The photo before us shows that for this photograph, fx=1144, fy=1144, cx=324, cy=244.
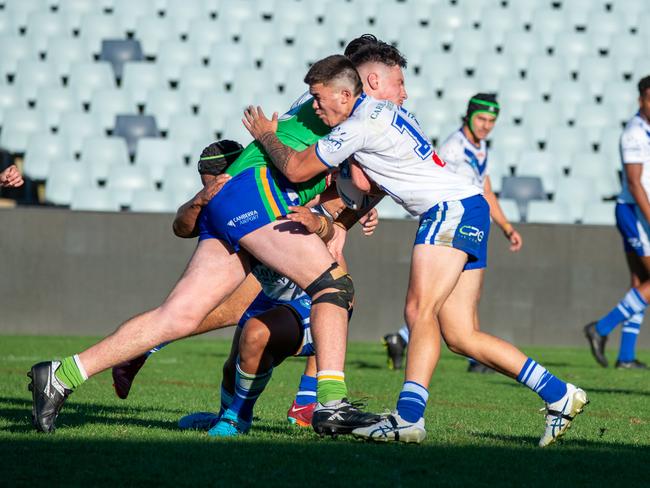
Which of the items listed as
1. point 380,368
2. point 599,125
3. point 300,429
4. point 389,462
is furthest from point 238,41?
point 389,462

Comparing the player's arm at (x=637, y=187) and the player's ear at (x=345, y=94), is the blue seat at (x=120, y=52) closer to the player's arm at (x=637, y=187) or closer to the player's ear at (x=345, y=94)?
the player's arm at (x=637, y=187)

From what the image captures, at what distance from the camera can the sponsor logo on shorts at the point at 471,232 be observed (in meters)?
5.08

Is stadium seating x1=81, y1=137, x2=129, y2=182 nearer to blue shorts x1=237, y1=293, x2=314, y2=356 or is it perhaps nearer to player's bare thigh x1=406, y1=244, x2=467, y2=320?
blue shorts x1=237, y1=293, x2=314, y2=356

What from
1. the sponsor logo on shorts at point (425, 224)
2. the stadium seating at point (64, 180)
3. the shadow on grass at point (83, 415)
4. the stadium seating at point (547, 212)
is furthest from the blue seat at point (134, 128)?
the sponsor logo on shorts at point (425, 224)

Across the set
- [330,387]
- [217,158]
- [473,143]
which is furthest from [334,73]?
[473,143]

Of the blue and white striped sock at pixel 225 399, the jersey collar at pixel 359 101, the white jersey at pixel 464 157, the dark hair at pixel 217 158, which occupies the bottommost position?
the blue and white striped sock at pixel 225 399

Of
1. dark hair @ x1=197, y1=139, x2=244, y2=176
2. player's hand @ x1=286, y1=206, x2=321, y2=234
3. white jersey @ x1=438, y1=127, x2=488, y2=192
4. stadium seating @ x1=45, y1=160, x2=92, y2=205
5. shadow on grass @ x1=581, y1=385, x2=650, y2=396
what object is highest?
dark hair @ x1=197, y1=139, x2=244, y2=176

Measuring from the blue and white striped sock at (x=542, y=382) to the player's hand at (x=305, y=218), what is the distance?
117 centimetres

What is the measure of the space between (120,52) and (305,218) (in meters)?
12.7

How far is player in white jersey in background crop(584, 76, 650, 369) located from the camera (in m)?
9.53

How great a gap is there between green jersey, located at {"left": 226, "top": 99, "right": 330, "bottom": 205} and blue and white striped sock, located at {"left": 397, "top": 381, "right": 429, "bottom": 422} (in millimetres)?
997

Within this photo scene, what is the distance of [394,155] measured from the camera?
5035 mm

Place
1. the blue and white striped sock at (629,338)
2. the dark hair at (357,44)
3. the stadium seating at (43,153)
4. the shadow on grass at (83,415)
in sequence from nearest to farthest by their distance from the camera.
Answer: the shadow on grass at (83,415) < the dark hair at (357,44) < the blue and white striped sock at (629,338) < the stadium seating at (43,153)

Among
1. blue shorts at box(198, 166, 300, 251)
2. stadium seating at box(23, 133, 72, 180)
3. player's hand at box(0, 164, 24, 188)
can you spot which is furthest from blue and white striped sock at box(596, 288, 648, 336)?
stadium seating at box(23, 133, 72, 180)
